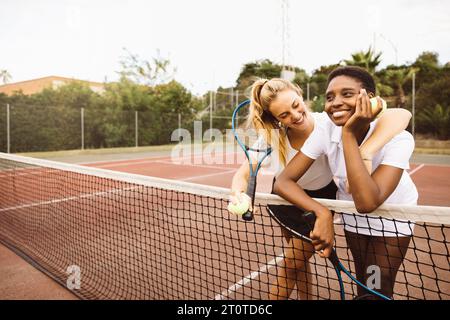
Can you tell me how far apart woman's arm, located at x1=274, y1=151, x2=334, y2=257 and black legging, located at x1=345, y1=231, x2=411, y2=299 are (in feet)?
0.89

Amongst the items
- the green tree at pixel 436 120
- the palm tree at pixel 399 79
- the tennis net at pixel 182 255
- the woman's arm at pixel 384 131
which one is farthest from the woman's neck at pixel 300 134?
the palm tree at pixel 399 79

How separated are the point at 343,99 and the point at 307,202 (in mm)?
465

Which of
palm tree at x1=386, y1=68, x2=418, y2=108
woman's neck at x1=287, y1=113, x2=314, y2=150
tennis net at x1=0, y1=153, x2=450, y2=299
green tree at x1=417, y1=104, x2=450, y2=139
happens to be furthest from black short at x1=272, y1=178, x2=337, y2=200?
palm tree at x1=386, y1=68, x2=418, y2=108

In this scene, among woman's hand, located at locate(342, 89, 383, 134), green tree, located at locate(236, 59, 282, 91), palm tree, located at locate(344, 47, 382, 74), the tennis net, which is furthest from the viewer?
green tree, located at locate(236, 59, 282, 91)

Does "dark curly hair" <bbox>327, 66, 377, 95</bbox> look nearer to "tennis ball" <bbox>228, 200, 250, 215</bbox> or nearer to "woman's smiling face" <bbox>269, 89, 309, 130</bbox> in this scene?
"woman's smiling face" <bbox>269, 89, 309, 130</bbox>

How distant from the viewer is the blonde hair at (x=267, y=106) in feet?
5.88

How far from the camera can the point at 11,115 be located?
492 inches

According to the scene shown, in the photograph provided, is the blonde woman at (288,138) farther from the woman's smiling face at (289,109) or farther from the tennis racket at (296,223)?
the tennis racket at (296,223)

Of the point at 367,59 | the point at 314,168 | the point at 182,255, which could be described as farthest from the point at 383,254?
the point at 367,59

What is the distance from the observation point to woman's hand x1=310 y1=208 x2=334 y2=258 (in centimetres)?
144

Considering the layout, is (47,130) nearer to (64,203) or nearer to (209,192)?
(64,203)

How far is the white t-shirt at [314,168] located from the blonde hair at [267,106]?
0.03 m
